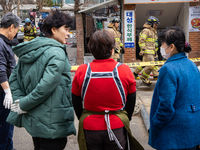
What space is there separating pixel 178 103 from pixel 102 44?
88cm

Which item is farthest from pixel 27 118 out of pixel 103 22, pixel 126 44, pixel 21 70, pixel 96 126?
pixel 103 22

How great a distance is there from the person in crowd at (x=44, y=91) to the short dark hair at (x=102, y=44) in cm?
39

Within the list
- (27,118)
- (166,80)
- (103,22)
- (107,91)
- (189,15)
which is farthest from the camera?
(103,22)

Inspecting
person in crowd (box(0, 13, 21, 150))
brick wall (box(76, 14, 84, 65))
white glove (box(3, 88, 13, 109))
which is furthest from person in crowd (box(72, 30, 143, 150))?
brick wall (box(76, 14, 84, 65))

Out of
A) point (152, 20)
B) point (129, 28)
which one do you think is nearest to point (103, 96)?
point (152, 20)

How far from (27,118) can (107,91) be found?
89cm

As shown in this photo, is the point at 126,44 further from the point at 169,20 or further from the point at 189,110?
the point at 189,110

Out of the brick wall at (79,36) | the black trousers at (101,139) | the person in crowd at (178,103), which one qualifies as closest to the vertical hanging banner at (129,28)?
the brick wall at (79,36)

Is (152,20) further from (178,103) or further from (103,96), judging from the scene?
(103,96)

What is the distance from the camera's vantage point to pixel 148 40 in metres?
7.66

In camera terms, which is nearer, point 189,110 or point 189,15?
point 189,110

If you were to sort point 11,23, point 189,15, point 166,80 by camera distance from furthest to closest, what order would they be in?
point 189,15, point 11,23, point 166,80

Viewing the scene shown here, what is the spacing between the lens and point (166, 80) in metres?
2.19

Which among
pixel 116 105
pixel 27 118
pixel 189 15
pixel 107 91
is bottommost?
pixel 27 118
